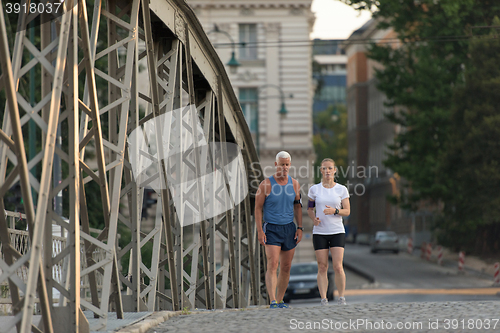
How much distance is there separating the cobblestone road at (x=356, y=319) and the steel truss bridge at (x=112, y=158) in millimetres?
804

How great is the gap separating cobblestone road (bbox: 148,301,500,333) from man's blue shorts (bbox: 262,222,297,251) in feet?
3.64

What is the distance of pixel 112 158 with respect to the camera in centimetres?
949

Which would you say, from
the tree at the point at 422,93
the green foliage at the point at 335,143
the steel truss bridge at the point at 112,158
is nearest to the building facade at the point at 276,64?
the tree at the point at 422,93

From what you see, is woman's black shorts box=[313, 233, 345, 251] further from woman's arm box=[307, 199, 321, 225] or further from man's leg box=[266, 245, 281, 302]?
man's leg box=[266, 245, 281, 302]

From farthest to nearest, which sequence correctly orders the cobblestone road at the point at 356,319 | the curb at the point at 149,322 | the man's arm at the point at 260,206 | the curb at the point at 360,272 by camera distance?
the curb at the point at 360,272, the man's arm at the point at 260,206, the cobblestone road at the point at 356,319, the curb at the point at 149,322

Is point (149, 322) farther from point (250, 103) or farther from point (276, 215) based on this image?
point (250, 103)

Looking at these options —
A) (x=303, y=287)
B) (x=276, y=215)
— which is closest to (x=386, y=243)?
(x=303, y=287)

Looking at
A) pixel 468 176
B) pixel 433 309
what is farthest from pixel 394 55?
pixel 433 309

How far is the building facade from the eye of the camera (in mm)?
50844

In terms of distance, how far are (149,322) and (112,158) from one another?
2.52m

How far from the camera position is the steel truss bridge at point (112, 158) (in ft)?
19.9

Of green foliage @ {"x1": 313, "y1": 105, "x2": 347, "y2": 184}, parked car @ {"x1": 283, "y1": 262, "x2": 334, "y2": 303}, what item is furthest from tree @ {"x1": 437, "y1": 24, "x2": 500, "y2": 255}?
green foliage @ {"x1": 313, "y1": 105, "x2": 347, "y2": 184}

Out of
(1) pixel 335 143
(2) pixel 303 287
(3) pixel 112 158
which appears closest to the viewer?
(3) pixel 112 158

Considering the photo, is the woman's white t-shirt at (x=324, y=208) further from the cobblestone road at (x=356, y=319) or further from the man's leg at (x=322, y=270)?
the cobblestone road at (x=356, y=319)
